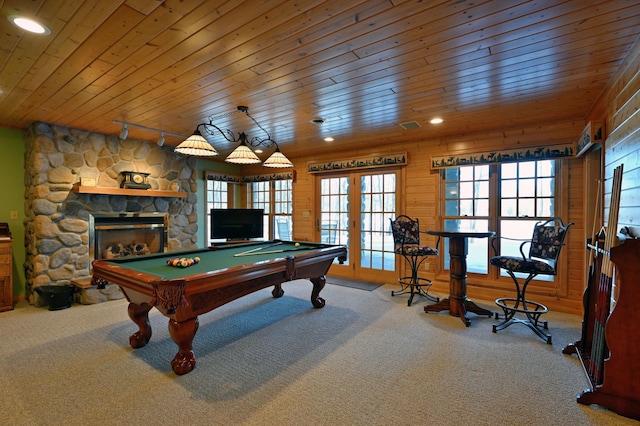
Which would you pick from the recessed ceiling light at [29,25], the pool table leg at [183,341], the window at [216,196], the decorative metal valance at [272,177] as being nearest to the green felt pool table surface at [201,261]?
the pool table leg at [183,341]

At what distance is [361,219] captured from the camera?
5.52 m

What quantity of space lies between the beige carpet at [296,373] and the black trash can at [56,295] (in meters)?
0.22

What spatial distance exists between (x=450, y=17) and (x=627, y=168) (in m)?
1.73

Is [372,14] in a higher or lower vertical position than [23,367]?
higher

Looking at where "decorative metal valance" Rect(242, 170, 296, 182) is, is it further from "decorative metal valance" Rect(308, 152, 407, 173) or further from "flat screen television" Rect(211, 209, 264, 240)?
"flat screen television" Rect(211, 209, 264, 240)

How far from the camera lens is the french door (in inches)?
207

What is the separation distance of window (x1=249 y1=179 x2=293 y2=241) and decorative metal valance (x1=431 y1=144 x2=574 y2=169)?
10.2 ft

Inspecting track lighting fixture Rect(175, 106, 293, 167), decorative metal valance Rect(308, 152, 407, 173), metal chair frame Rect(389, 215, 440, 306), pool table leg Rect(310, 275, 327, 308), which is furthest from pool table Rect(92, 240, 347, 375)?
decorative metal valance Rect(308, 152, 407, 173)

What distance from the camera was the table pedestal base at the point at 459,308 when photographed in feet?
11.2

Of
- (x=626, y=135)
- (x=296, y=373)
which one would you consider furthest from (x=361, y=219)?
(x=626, y=135)

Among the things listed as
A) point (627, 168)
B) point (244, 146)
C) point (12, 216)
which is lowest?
point (12, 216)

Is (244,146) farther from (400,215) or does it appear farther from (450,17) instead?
(400,215)

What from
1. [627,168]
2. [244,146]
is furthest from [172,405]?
[627,168]

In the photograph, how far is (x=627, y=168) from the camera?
222 centimetres
